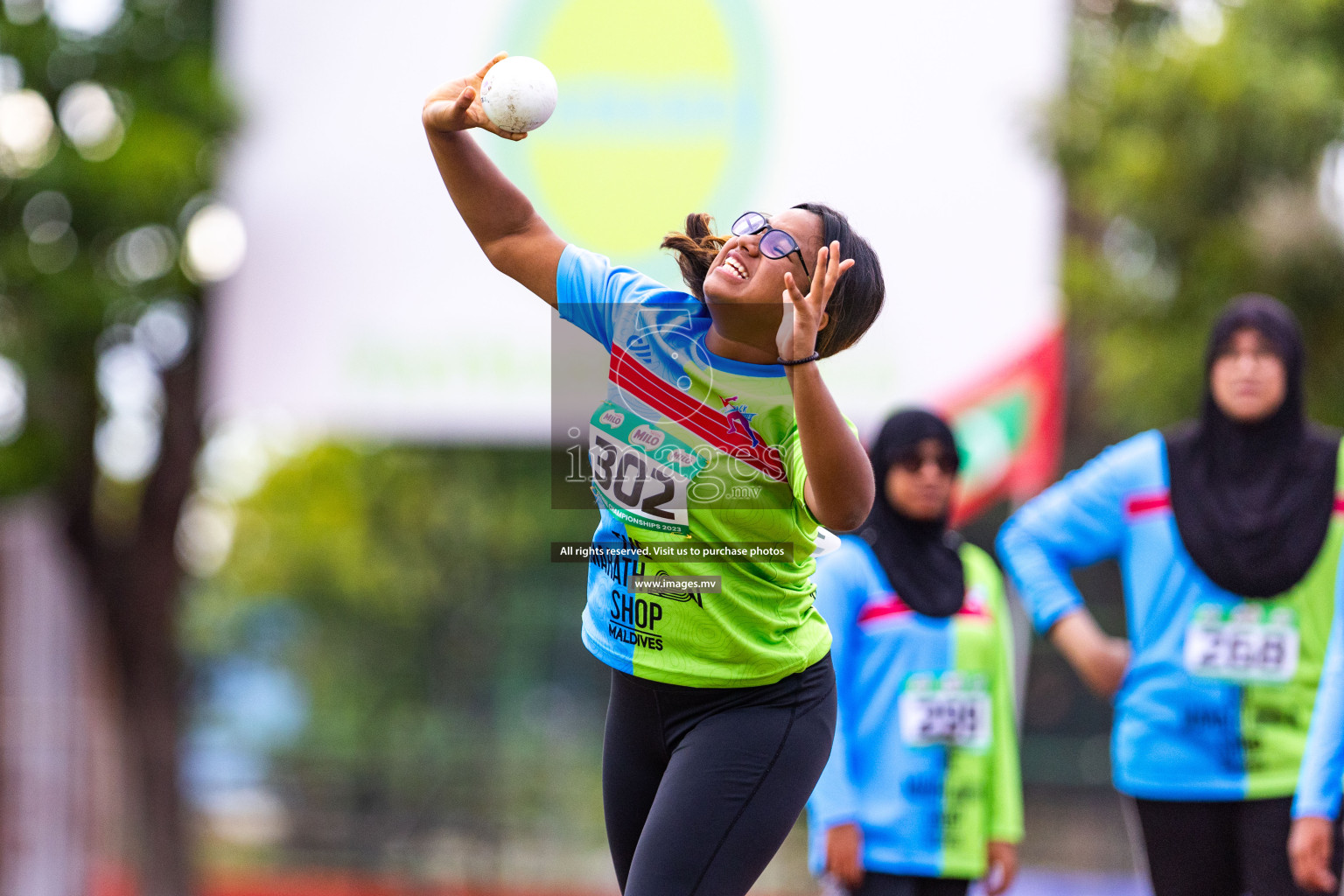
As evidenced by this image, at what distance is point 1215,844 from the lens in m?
3.51

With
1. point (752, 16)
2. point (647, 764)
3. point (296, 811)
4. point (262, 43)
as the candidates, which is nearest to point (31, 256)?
point (262, 43)

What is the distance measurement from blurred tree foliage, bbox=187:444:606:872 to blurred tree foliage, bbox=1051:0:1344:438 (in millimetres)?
8084

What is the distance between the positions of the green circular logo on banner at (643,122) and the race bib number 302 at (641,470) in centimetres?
614

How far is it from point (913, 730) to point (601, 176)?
5621 millimetres

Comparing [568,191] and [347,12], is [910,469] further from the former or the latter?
[347,12]

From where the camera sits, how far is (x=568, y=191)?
884cm

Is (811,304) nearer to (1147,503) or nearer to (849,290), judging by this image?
(849,290)

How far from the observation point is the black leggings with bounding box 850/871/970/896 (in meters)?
3.78

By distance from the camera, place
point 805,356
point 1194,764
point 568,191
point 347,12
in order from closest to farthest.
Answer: point 805,356 → point 1194,764 → point 568,191 → point 347,12

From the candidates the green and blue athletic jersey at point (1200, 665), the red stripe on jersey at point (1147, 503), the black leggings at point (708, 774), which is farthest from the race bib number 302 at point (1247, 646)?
the black leggings at point (708, 774)

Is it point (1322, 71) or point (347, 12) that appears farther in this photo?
point (347, 12)

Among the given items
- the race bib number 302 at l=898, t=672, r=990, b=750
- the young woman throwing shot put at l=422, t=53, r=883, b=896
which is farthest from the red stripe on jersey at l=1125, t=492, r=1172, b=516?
the young woman throwing shot put at l=422, t=53, r=883, b=896

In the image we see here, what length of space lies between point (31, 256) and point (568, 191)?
337 cm

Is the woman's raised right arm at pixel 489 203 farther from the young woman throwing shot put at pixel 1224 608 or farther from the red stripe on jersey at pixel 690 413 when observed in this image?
the young woman throwing shot put at pixel 1224 608
